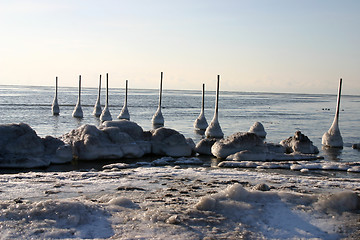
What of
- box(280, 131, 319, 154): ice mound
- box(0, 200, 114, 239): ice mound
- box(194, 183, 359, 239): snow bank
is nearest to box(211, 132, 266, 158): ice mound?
box(280, 131, 319, 154): ice mound

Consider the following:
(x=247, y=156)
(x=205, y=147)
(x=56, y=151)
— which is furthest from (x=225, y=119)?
(x=56, y=151)

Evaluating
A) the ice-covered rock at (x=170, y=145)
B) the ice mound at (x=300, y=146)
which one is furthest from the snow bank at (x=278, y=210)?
the ice mound at (x=300, y=146)

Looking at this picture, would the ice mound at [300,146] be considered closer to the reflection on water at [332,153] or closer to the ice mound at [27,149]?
the reflection on water at [332,153]

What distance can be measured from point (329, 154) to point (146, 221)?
1942cm

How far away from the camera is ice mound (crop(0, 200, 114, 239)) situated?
25.5ft

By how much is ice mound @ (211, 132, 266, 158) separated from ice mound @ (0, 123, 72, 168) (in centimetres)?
757

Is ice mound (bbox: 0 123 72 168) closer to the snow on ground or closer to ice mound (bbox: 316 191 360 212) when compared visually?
the snow on ground

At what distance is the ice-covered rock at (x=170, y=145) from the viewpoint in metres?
21.7

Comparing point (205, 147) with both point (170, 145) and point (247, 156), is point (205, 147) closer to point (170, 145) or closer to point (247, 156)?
point (170, 145)

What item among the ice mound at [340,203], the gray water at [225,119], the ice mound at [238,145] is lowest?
the gray water at [225,119]

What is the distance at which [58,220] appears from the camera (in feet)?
27.1

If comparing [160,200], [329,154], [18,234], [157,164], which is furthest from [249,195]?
[329,154]

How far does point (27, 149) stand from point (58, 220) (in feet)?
37.1

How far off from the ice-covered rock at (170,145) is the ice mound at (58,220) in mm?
12690
